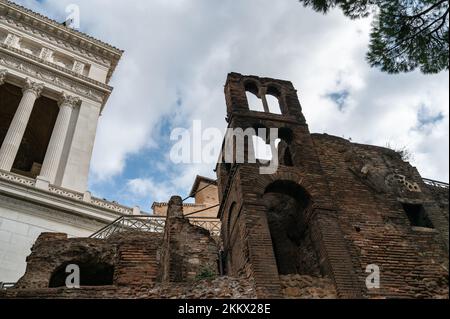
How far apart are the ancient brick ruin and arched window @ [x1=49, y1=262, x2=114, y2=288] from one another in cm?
5

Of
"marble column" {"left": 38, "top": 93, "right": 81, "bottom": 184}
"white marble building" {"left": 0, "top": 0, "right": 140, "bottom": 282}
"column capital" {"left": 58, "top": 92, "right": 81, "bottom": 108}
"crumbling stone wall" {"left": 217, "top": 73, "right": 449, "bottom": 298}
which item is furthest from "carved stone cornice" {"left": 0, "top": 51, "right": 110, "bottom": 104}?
"crumbling stone wall" {"left": 217, "top": 73, "right": 449, "bottom": 298}

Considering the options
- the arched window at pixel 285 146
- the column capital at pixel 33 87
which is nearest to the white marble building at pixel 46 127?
the column capital at pixel 33 87

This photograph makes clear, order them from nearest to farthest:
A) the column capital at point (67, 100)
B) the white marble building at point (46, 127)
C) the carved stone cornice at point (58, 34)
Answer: the white marble building at point (46, 127) → the column capital at point (67, 100) → the carved stone cornice at point (58, 34)

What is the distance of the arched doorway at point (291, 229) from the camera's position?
9.60m

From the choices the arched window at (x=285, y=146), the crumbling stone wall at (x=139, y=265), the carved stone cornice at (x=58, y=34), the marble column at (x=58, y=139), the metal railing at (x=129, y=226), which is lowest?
the crumbling stone wall at (x=139, y=265)

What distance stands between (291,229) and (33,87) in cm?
2068

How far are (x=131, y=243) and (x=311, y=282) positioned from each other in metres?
4.25

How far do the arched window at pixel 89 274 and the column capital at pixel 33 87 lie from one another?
58.2 feet

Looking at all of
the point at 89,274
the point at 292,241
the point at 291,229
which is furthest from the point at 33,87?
the point at 292,241

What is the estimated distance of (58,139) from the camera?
2283 centimetres

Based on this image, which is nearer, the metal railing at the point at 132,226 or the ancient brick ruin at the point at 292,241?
the ancient brick ruin at the point at 292,241

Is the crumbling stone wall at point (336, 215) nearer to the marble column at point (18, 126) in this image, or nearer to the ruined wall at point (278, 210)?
the ruined wall at point (278, 210)
